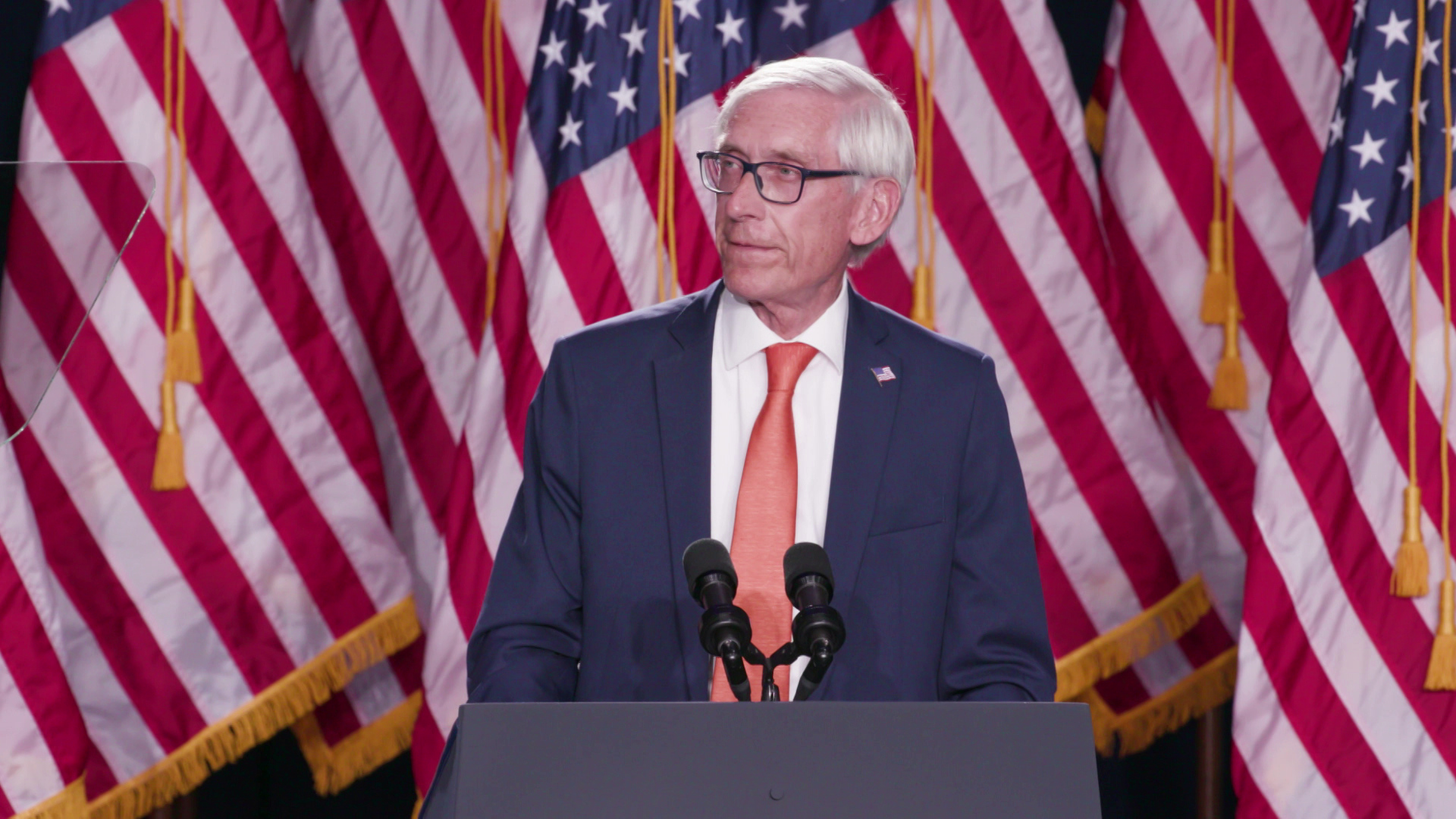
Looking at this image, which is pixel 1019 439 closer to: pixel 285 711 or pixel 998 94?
pixel 998 94

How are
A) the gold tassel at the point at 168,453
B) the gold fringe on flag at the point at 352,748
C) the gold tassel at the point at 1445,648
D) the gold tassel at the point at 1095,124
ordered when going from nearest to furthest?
the gold tassel at the point at 1445,648 < the gold tassel at the point at 168,453 < the gold fringe on flag at the point at 352,748 < the gold tassel at the point at 1095,124

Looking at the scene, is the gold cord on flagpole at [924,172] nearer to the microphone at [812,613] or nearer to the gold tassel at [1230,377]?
the gold tassel at [1230,377]

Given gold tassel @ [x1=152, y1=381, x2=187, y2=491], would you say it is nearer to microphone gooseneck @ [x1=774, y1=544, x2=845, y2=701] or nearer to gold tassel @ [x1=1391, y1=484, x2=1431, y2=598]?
microphone gooseneck @ [x1=774, y1=544, x2=845, y2=701]

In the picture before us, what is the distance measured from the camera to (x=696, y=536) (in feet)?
5.83

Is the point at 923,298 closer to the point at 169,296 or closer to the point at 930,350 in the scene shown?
the point at 930,350

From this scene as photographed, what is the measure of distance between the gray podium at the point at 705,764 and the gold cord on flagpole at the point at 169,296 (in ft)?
6.24

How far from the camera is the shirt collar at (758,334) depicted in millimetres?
1890

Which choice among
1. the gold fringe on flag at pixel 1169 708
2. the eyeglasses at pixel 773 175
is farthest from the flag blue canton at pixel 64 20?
the gold fringe on flag at pixel 1169 708

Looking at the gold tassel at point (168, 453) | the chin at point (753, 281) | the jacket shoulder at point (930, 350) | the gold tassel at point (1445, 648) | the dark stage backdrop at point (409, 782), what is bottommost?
the dark stage backdrop at point (409, 782)

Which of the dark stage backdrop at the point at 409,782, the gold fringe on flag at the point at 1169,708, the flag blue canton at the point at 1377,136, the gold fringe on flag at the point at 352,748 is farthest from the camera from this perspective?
the dark stage backdrop at the point at 409,782

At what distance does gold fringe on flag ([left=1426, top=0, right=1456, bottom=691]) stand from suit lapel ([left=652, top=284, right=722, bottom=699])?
4.88 feet

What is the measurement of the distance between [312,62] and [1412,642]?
8.01 ft

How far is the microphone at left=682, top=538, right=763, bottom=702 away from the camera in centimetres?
133

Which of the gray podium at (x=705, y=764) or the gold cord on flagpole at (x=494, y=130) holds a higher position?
the gold cord on flagpole at (x=494, y=130)
